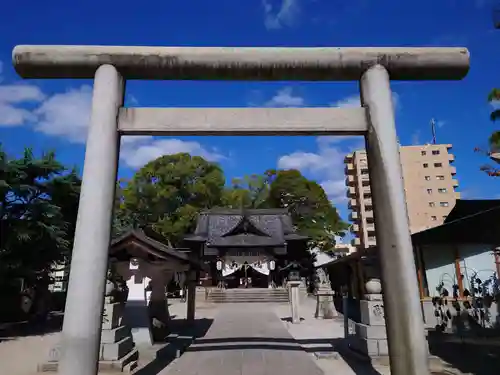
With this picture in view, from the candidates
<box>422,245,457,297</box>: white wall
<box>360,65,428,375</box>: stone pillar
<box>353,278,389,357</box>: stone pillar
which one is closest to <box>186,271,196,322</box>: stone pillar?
<box>353,278,389,357</box>: stone pillar

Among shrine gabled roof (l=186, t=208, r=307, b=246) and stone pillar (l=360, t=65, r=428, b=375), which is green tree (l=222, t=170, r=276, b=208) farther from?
stone pillar (l=360, t=65, r=428, b=375)

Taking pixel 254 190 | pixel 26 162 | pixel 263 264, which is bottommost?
pixel 263 264

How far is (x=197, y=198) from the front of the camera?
3506cm

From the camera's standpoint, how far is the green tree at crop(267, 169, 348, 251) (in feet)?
123

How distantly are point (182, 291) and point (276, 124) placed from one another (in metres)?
23.4

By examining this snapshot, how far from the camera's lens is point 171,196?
33438 mm

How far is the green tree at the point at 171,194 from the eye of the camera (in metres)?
31.3

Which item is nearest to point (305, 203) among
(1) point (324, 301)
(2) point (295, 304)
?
(1) point (324, 301)

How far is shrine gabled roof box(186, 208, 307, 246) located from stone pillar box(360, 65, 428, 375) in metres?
19.4

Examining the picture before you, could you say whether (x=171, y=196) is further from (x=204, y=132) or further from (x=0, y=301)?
(x=204, y=132)

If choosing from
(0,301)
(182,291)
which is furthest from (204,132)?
(182,291)

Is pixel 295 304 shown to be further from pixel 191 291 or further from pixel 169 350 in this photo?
pixel 169 350

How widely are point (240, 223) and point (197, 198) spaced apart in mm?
10535

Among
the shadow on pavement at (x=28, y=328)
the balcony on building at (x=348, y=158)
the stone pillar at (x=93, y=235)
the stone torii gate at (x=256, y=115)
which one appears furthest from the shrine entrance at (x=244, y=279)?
the balcony on building at (x=348, y=158)
